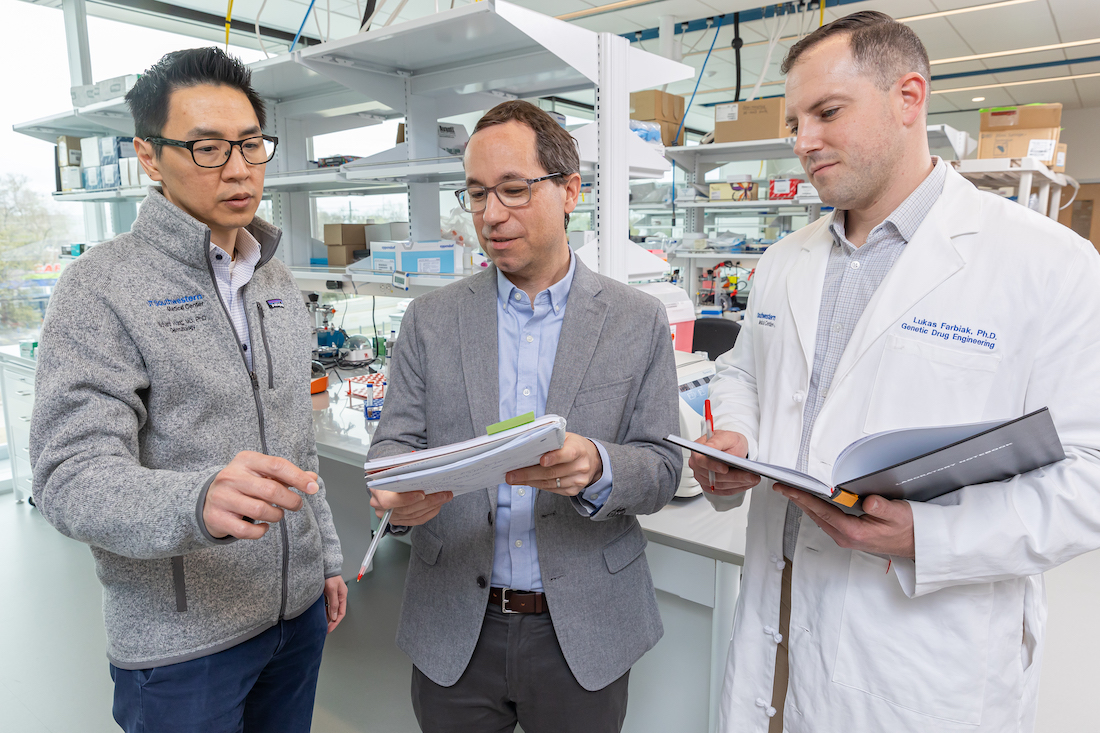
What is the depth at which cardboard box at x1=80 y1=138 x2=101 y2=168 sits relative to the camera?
12.0ft

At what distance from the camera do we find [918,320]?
104cm

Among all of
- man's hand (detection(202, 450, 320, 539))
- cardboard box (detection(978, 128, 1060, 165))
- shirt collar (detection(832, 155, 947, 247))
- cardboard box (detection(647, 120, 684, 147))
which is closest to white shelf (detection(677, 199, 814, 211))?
cardboard box (detection(647, 120, 684, 147))

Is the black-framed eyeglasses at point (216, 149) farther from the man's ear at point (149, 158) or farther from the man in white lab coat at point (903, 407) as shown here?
the man in white lab coat at point (903, 407)

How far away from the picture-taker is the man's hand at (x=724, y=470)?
1082 millimetres

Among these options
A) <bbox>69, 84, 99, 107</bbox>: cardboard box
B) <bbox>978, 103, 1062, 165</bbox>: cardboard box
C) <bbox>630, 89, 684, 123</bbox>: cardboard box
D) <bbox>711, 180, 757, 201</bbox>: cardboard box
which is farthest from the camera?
<bbox>711, 180, 757, 201</bbox>: cardboard box

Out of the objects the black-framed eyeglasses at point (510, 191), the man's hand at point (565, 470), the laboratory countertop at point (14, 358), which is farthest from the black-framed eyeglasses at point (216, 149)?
the laboratory countertop at point (14, 358)

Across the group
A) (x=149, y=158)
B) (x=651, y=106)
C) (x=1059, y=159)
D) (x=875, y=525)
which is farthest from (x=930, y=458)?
(x=1059, y=159)

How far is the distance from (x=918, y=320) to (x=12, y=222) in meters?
5.04

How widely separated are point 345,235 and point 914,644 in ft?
8.46

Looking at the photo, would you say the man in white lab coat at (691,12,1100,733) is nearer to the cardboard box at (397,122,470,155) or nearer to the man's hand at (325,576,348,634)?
the man's hand at (325,576,348,634)

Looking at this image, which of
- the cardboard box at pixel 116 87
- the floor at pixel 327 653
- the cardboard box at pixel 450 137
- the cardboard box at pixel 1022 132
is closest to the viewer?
the floor at pixel 327 653

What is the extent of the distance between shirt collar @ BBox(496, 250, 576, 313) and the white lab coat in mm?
418

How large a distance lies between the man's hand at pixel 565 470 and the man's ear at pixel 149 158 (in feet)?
2.62

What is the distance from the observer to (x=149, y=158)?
1146mm
